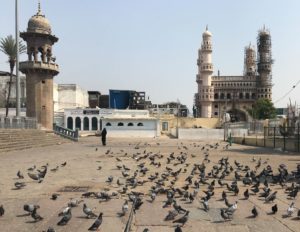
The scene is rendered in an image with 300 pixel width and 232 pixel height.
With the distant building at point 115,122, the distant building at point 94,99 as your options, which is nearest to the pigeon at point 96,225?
the distant building at point 115,122

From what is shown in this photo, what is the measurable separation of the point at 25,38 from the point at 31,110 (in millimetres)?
9049

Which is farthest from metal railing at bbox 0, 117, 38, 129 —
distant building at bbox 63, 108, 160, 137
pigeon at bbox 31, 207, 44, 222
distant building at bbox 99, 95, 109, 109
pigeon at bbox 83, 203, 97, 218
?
distant building at bbox 99, 95, 109, 109

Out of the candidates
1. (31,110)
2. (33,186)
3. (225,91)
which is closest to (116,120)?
(31,110)

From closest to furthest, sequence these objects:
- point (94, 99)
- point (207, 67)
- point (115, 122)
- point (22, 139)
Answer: point (22, 139), point (115, 122), point (94, 99), point (207, 67)

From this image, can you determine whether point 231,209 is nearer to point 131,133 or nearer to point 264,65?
point 131,133

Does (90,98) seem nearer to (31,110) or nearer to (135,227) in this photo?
(31,110)

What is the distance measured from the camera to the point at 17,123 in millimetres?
34438

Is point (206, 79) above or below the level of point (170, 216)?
above

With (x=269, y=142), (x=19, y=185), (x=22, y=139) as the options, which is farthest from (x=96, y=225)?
(x=269, y=142)

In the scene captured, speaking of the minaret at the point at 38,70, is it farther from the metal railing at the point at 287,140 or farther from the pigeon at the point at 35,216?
the pigeon at the point at 35,216

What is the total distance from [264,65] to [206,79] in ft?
A: 69.1

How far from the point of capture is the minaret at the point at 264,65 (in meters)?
124

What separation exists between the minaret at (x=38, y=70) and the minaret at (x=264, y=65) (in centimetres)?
8870

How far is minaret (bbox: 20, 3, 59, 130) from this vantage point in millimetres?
48938
